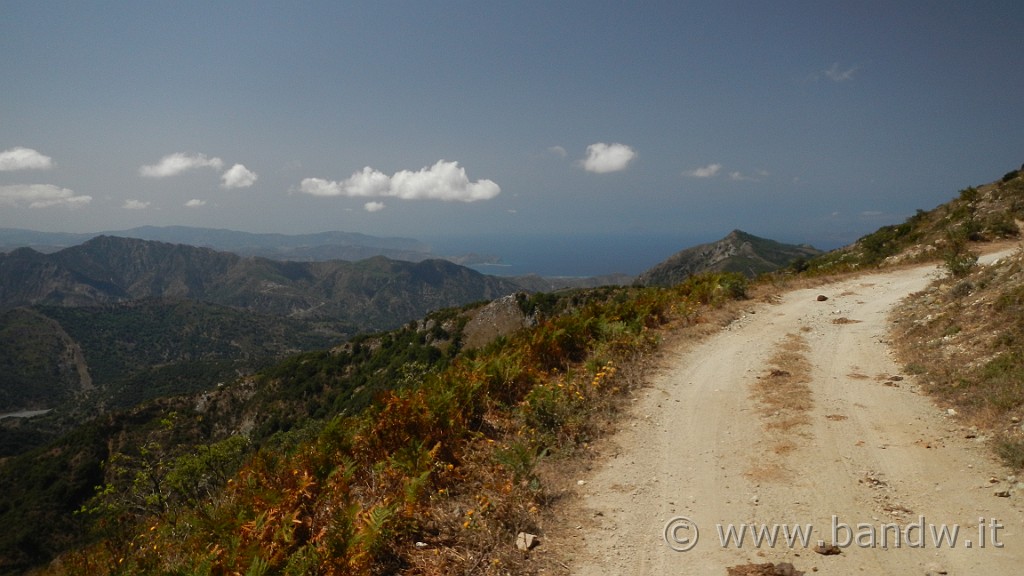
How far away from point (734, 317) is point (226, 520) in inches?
543

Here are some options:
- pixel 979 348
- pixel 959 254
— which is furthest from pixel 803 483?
pixel 959 254

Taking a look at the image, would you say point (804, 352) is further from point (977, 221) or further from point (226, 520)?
point (977, 221)

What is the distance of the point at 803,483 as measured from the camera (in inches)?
226

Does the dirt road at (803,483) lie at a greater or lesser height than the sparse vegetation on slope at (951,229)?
lesser

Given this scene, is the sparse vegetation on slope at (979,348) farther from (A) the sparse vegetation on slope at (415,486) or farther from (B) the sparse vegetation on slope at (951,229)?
(A) the sparse vegetation on slope at (415,486)

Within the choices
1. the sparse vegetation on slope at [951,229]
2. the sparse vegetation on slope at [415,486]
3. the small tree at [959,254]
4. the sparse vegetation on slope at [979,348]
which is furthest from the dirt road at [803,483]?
the sparse vegetation on slope at [951,229]

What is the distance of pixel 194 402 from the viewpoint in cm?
10306

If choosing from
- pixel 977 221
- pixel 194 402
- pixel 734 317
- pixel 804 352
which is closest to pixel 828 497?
pixel 804 352

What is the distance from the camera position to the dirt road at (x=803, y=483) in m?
4.54

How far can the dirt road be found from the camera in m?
4.54

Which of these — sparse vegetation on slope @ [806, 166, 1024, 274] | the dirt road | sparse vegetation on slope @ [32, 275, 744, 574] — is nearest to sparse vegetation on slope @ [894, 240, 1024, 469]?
the dirt road

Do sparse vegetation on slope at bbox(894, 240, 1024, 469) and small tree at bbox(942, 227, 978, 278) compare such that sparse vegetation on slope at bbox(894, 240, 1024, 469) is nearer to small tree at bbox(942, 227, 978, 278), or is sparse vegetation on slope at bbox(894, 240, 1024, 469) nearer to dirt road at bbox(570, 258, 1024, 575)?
dirt road at bbox(570, 258, 1024, 575)

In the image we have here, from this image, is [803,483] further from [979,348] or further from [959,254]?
[959,254]

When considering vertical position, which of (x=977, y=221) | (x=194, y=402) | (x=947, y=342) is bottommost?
(x=194, y=402)
